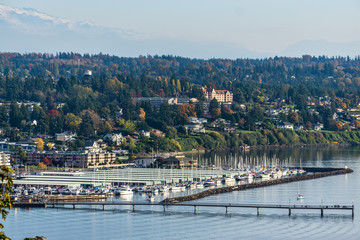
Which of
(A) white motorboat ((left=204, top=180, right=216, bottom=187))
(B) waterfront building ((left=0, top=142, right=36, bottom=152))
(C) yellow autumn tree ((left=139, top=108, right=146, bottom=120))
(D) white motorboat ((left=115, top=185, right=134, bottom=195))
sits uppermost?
(C) yellow autumn tree ((left=139, top=108, right=146, bottom=120))

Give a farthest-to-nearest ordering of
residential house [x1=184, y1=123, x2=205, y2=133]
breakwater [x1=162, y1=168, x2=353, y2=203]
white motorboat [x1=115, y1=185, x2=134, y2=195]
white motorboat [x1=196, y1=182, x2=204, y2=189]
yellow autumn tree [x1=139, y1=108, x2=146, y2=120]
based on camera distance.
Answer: yellow autumn tree [x1=139, y1=108, x2=146, y2=120], residential house [x1=184, y1=123, x2=205, y2=133], white motorboat [x1=196, y1=182, x2=204, y2=189], white motorboat [x1=115, y1=185, x2=134, y2=195], breakwater [x1=162, y1=168, x2=353, y2=203]

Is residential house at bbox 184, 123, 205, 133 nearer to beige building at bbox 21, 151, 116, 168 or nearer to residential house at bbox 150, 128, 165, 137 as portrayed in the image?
residential house at bbox 150, 128, 165, 137

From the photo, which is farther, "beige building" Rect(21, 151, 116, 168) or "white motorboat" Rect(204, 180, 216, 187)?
"beige building" Rect(21, 151, 116, 168)

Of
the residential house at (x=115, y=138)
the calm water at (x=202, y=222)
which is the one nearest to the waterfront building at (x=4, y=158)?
the residential house at (x=115, y=138)

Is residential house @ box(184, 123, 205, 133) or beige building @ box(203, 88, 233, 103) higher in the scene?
beige building @ box(203, 88, 233, 103)

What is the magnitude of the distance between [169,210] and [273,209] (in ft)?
22.6

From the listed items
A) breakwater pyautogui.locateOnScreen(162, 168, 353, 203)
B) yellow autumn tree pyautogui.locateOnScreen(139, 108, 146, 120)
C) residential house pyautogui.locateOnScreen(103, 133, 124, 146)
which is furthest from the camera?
yellow autumn tree pyautogui.locateOnScreen(139, 108, 146, 120)

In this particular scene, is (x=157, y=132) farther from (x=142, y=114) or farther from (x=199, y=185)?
(x=199, y=185)

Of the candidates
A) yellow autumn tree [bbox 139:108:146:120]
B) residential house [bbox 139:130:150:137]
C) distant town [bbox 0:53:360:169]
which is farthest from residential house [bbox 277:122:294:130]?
residential house [bbox 139:130:150:137]

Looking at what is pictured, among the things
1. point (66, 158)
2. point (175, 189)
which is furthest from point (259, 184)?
point (66, 158)

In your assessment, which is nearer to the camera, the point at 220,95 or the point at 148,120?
the point at 148,120

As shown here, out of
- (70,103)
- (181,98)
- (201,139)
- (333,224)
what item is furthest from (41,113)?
(333,224)

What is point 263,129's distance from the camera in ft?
397

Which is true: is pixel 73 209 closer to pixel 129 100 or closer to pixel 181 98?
pixel 129 100
